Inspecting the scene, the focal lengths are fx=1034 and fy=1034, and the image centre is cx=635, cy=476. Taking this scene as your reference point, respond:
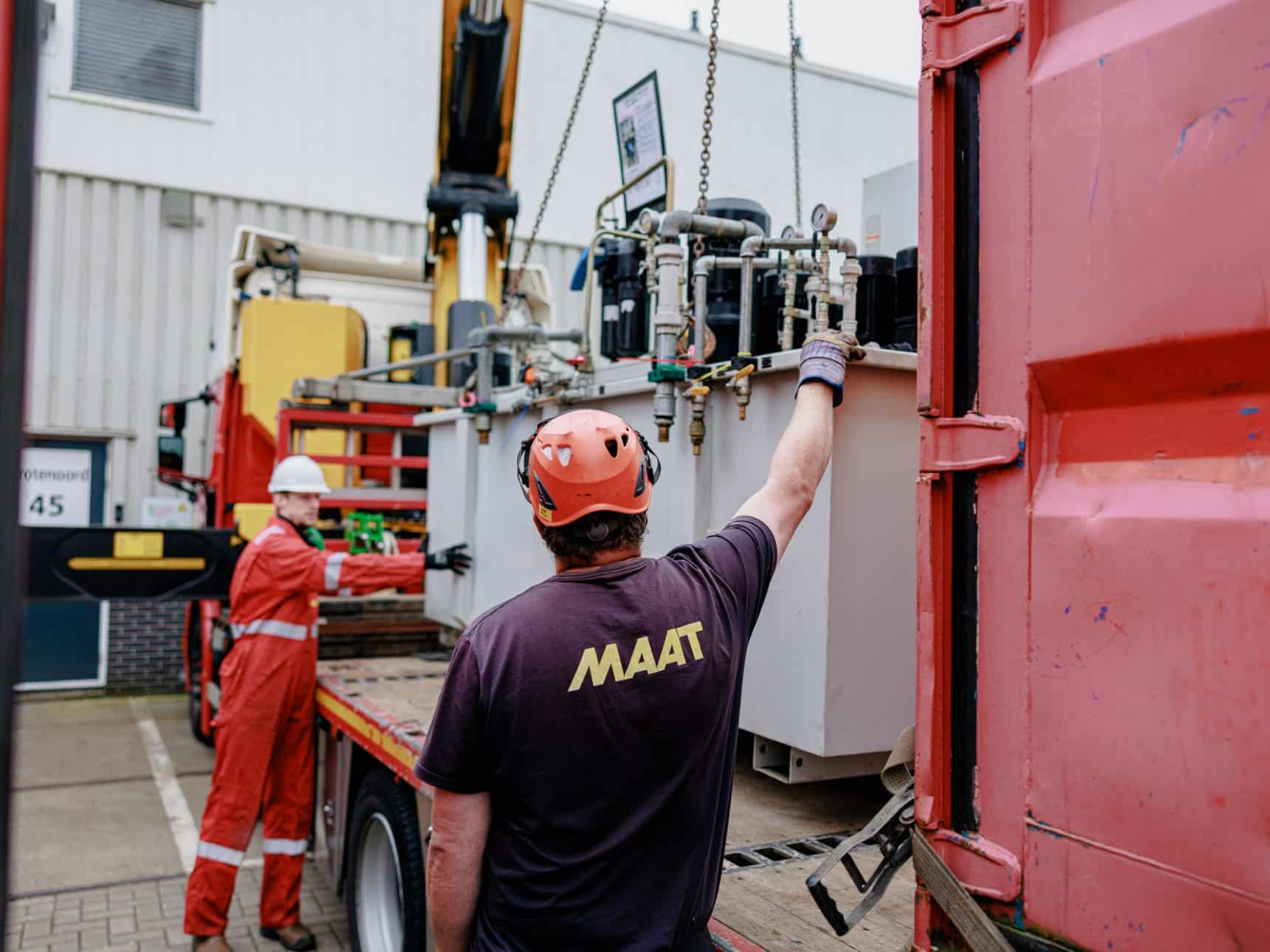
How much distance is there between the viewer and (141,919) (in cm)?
472

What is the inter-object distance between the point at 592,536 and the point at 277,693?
3062 mm

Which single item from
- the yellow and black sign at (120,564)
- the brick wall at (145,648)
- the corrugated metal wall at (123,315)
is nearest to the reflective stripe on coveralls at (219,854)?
the yellow and black sign at (120,564)

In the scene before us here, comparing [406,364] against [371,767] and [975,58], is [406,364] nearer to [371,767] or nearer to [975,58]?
[371,767]

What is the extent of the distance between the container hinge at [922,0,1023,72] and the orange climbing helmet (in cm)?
77

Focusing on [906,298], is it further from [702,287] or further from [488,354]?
[488,354]

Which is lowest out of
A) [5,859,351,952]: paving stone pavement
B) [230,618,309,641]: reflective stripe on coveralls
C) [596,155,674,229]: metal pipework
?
[5,859,351,952]: paving stone pavement

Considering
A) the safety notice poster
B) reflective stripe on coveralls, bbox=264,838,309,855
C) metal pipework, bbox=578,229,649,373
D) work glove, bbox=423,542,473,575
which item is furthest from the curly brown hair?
reflective stripe on coveralls, bbox=264,838,309,855

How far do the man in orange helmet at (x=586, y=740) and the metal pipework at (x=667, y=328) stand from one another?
86cm

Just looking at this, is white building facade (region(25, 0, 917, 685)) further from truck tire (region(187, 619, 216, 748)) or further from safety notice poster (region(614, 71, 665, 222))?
safety notice poster (region(614, 71, 665, 222))

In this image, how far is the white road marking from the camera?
5784 millimetres

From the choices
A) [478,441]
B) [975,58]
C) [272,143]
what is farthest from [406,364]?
[272,143]

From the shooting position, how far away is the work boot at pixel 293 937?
4.29 metres

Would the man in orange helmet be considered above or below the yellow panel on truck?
below

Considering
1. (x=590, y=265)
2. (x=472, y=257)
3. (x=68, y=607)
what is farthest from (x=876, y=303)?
(x=68, y=607)
